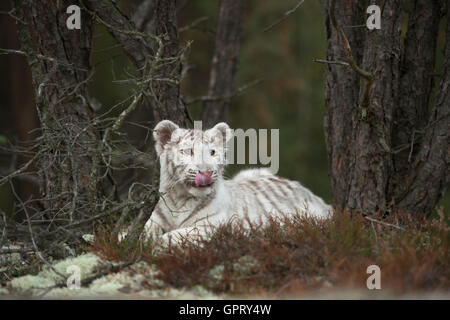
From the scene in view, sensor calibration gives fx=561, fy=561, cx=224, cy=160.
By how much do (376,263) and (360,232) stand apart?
1.69 feet

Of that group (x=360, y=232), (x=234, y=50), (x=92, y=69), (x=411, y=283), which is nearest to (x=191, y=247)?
(x=360, y=232)

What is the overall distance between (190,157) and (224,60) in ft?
17.3

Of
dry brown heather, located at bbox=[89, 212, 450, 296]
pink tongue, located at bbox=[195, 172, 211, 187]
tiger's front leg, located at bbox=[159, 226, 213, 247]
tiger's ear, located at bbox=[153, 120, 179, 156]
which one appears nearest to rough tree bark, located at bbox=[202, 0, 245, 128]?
tiger's ear, located at bbox=[153, 120, 179, 156]

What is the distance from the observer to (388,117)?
6.34m

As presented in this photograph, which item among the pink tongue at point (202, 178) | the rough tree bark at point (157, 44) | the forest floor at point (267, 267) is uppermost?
the rough tree bark at point (157, 44)

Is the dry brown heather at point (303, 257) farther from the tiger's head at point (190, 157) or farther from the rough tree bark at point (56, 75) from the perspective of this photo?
the rough tree bark at point (56, 75)

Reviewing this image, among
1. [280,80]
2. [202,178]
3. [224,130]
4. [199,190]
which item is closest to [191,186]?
[199,190]

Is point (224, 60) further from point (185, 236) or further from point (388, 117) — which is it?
point (185, 236)

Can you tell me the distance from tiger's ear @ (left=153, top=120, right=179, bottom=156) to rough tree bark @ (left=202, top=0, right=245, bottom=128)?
4183 millimetres

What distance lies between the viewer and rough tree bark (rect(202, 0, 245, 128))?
10875 millimetres

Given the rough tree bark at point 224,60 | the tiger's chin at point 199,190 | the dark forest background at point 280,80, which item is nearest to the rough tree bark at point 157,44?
the tiger's chin at point 199,190

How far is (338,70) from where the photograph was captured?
7012mm

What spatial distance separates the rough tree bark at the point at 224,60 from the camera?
10875 mm

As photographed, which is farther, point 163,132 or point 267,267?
point 163,132
